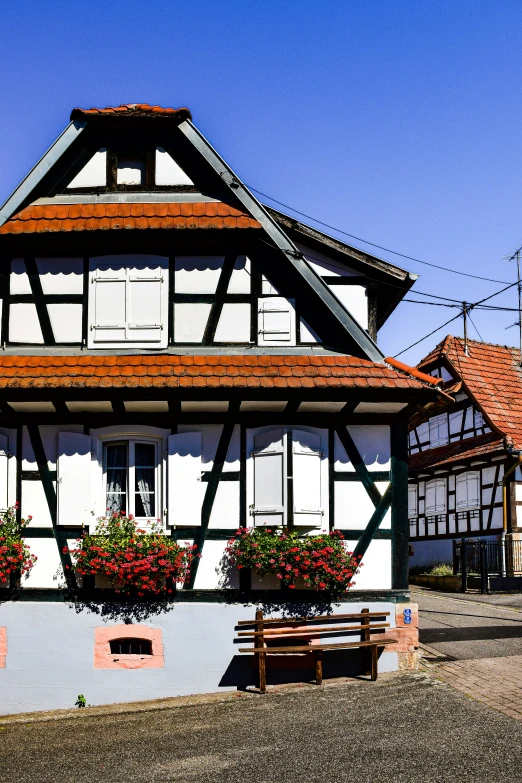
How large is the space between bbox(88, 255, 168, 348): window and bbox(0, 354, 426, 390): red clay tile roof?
0.36 metres

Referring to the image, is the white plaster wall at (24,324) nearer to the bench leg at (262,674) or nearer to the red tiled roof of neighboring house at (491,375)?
the bench leg at (262,674)

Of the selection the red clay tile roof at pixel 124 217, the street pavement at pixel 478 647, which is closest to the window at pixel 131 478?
the red clay tile roof at pixel 124 217

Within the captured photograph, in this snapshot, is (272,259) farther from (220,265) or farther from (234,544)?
(234,544)

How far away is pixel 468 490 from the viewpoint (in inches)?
1192

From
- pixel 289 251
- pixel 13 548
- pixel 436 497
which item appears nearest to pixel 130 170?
pixel 289 251

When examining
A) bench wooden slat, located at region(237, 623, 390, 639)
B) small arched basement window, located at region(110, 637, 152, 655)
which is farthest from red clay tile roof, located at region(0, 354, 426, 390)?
small arched basement window, located at region(110, 637, 152, 655)

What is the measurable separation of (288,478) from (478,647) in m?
4.53

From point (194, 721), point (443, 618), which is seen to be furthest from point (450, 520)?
point (194, 721)

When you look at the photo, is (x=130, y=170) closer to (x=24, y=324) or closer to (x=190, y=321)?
(x=190, y=321)

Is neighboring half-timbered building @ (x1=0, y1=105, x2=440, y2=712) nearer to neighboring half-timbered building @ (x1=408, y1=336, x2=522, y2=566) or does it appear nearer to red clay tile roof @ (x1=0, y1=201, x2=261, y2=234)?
red clay tile roof @ (x1=0, y1=201, x2=261, y2=234)

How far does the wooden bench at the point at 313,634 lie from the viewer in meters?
12.0

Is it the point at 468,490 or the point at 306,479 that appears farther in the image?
the point at 468,490

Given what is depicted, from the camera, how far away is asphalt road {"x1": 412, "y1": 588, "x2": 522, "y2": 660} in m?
14.2

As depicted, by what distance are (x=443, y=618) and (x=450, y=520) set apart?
13.3 metres
